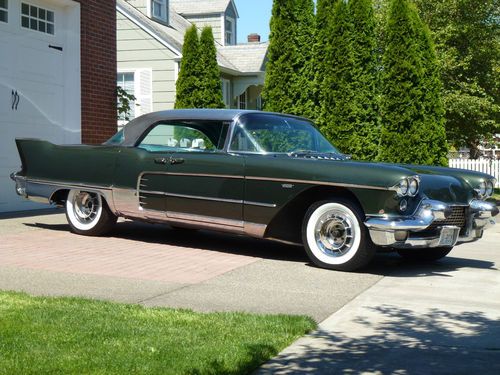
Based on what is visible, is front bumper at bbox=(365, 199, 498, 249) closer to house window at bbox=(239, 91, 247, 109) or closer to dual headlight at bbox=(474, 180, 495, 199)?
dual headlight at bbox=(474, 180, 495, 199)

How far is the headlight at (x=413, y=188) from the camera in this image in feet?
21.5

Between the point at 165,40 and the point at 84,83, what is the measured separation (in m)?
8.49

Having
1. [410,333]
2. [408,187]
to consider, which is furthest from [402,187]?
[410,333]

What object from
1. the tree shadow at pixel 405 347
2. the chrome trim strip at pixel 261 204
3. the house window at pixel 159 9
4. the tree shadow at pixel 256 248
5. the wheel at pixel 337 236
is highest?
the house window at pixel 159 9

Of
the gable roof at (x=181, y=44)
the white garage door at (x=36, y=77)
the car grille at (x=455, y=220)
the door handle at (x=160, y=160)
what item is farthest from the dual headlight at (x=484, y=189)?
the gable roof at (x=181, y=44)

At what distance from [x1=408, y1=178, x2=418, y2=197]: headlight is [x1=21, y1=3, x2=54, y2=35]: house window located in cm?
811

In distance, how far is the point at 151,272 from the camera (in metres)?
6.65

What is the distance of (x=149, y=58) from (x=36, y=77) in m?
9.59

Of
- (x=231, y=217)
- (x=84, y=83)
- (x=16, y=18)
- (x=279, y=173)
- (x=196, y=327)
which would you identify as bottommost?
(x=196, y=327)

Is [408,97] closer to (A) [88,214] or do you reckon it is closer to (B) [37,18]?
(B) [37,18]

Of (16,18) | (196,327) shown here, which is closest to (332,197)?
(196,327)

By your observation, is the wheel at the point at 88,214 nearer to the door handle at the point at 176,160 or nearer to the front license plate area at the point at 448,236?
the door handle at the point at 176,160

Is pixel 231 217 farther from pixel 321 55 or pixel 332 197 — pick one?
pixel 321 55

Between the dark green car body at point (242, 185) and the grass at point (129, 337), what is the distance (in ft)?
7.11
